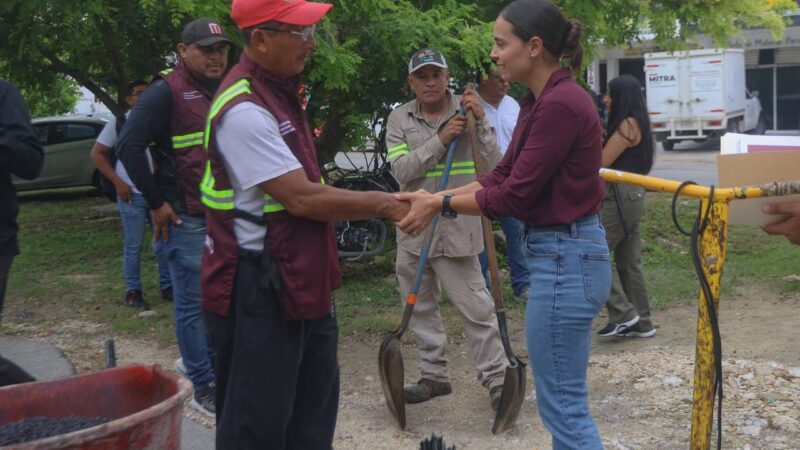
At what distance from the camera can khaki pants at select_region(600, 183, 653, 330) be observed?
674 cm

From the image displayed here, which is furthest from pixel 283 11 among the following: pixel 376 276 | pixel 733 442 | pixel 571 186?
pixel 376 276

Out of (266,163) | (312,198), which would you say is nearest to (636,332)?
(312,198)

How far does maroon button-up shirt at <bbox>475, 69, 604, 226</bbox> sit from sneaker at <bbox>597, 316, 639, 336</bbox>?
11.5ft

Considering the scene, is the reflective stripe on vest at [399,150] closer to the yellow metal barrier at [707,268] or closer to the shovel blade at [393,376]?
the shovel blade at [393,376]

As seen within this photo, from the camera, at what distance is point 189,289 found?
5.42 metres

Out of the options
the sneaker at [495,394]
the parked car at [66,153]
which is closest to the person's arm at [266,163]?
the sneaker at [495,394]

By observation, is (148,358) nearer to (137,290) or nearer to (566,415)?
(137,290)

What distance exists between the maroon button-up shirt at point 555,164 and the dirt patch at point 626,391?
1849mm

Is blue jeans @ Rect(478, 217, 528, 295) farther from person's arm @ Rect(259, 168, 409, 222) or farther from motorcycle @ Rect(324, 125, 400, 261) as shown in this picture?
person's arm @ Rect(259, 168, 409, 222)

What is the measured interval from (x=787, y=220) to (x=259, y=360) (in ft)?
6.52

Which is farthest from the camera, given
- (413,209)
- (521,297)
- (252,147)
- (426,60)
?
(521,297)

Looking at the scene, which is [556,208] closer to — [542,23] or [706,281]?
[706,281]

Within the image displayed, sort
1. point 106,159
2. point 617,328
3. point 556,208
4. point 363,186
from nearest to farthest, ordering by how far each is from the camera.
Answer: point 556,208, point 617,328, point 106,159, point 363,186

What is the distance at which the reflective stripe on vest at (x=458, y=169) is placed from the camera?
5512 millimetres
